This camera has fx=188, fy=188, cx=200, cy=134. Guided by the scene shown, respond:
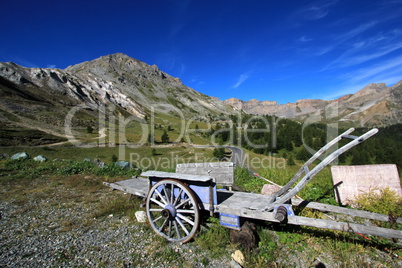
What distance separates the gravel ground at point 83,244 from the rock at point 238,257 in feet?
0.64

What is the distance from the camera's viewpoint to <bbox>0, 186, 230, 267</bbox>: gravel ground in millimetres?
4590

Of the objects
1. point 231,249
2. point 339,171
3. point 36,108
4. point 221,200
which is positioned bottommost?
point 231,249

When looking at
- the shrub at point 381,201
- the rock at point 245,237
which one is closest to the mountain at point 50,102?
the rock at point 245,237

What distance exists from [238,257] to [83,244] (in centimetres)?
428

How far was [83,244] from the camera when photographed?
5.31 metres

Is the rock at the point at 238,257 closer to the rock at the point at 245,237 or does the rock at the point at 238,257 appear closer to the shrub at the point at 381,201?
the rock at the point at 245,237

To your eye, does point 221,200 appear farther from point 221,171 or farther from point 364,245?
point 364,245

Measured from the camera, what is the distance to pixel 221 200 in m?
6.13

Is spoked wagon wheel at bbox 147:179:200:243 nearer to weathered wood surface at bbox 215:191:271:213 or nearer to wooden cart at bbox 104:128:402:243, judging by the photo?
wooden cart at bbox 104:128:402:243

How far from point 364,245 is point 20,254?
9038 mm

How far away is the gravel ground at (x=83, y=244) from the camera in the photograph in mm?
4590

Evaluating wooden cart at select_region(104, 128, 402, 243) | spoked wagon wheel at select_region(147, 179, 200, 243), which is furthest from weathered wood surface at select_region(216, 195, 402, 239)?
spoked wagon wheel at select_region(147, 179, 200, 243)

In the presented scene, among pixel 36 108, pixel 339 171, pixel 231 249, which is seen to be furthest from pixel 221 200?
pixel 36 108

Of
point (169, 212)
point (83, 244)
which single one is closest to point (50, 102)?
point (83, 244)
